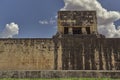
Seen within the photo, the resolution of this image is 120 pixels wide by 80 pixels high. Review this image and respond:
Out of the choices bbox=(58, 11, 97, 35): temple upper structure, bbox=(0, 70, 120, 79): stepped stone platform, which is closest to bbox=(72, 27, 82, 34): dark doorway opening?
bbox=(58, 11, 97, 35): temple upper structure

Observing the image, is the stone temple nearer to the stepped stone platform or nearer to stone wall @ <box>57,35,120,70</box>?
stone wall @ <box>57,35,120,70</box>

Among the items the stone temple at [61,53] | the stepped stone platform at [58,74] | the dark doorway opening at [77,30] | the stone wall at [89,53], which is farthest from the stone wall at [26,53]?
the stepped stone platform at [58,74]

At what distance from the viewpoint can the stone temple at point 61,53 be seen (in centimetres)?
1705

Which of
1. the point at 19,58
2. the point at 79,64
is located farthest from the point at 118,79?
the point at 19,58

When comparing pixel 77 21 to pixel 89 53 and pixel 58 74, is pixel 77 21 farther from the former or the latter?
pixel 58 74

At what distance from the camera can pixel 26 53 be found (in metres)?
17.2

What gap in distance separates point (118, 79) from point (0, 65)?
747 cm

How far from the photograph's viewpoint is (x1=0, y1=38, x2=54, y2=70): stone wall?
17.1 metres

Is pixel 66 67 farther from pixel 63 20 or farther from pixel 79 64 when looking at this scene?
pixel 63 20

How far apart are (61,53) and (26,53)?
5.93ft

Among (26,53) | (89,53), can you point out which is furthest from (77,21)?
(26,53)

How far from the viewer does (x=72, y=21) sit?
18062 millimetres

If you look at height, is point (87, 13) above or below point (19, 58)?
above

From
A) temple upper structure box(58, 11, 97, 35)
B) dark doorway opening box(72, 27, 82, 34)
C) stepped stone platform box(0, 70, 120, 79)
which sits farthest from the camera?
dark doorway opening box(72, 27, 82, 34)
